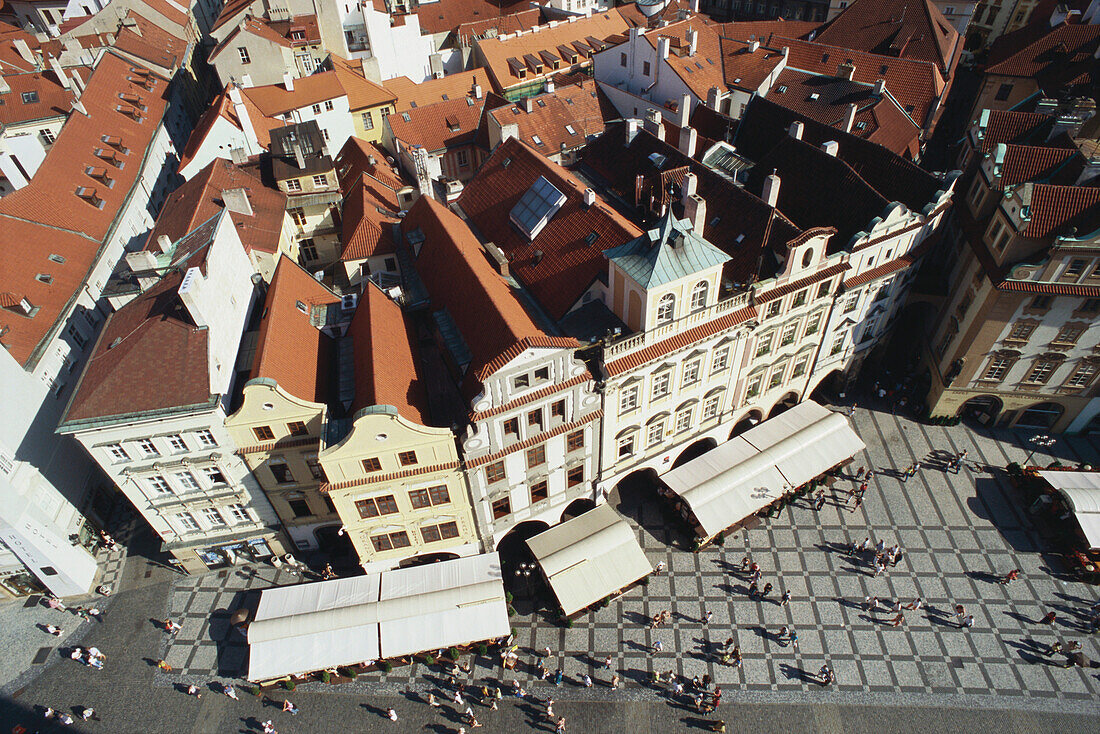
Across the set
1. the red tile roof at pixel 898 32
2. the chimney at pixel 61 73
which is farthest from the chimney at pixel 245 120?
the red tile roof at pixel 898 32

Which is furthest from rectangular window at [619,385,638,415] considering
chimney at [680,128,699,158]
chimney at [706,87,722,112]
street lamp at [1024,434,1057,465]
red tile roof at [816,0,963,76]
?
red tile roof at [816,0,963,76]

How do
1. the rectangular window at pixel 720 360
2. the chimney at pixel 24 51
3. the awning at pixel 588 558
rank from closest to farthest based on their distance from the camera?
the awning at pixel 588 558, the rectangular window at pixel 720 360, the chimney at pixel 24 51

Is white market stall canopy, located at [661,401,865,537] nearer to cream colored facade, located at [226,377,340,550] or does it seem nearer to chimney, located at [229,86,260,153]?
cream colored facade, located at [226,377,340,550]

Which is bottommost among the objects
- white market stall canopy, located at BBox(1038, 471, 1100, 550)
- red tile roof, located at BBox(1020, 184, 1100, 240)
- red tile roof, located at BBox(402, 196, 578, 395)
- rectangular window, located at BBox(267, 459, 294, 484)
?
white market stall canopy, located at BBox(1038, 471, 1100, 550)

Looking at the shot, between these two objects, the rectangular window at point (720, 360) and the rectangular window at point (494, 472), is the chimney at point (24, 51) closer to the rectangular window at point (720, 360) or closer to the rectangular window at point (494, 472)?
the rectangular window at point (494, 472)

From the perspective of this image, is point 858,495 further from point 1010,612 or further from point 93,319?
point 93,319

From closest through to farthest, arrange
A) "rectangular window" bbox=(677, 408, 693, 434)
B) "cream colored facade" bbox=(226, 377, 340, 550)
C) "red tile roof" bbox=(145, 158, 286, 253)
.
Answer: "cream colored facade" bbox=(226, 377, 340, 550)
"rectangular window" bbox=(677, 408, 693, 434)
"red tile roof" bbox=(145, 158, 286, 253)

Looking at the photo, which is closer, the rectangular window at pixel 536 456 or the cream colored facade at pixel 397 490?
the cream colored facade at pixel 397 490
